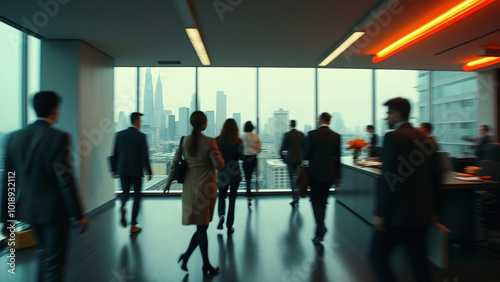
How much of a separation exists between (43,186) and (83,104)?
353cm

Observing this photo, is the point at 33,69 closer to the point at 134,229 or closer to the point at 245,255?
the point at 134,229

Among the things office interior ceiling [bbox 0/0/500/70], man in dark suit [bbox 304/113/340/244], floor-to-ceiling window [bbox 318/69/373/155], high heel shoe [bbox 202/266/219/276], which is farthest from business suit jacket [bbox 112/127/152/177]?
floor-to-ceiling window [bbox 318/69/373/155]

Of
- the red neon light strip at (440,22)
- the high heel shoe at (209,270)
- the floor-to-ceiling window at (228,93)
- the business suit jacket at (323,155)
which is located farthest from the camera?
the floor-to-ceiling window at (228,93)

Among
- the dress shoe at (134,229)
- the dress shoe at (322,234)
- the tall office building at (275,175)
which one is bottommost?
the dress shoe at (134,229)

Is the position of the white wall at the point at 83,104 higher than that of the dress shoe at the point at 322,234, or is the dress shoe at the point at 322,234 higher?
the white wall at the point at 83,104

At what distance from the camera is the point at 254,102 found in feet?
22.3

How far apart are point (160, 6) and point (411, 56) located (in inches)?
199

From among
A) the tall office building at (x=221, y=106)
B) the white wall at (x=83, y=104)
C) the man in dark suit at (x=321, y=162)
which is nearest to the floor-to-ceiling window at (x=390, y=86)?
the tall office building at (x=221, y=106)

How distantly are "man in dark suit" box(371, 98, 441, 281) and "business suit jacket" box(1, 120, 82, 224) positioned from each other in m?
2.13

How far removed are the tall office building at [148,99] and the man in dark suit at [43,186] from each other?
495 centimetres

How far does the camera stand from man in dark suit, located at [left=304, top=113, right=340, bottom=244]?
11.4 ft

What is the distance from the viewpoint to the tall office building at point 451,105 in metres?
7.14

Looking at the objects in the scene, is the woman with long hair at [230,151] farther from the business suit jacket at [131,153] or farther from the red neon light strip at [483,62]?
the red neon light strip at [483,62]

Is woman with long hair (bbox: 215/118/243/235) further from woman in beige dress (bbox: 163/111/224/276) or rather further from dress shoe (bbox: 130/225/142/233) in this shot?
dress shoe (bbox: 130/225/142/233)
